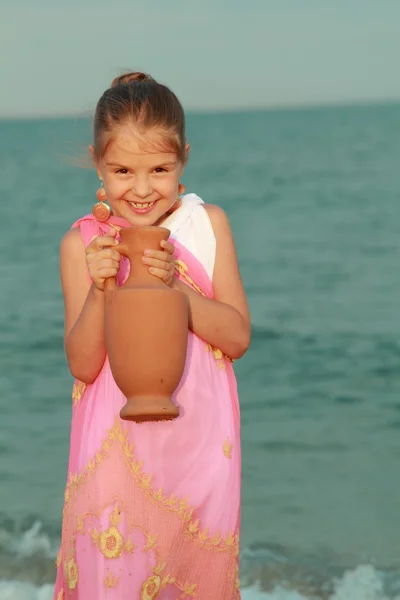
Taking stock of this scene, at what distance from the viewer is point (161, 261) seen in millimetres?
3154

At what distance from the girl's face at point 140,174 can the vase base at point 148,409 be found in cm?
50

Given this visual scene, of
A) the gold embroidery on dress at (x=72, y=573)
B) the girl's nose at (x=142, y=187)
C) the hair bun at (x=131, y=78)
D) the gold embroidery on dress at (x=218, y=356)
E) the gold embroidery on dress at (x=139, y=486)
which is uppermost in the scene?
the hair bun at (x=131, y=78)

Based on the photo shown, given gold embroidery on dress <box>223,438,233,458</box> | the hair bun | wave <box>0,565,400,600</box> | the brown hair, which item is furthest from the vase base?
wave <box>0,565,400,600</box>

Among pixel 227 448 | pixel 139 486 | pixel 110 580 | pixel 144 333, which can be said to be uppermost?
pixel 144 333

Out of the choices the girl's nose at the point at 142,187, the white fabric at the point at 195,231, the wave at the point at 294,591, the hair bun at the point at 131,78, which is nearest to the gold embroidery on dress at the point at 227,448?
the white fabric at the point at 195,231

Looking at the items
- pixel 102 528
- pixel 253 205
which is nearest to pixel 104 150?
pixel 102 528

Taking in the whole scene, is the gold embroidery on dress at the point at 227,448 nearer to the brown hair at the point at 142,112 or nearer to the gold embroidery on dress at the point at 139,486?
the gold embroidery on dress at the point at 139,486

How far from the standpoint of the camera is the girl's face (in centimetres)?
335

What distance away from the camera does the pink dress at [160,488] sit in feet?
11.1

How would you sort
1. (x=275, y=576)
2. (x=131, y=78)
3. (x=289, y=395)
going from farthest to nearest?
(x=289, y=395) → (x=275, y=576) → (x=131, y=78)

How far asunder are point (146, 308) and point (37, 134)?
44.9m

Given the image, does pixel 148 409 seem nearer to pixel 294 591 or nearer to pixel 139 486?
pixel 139 486

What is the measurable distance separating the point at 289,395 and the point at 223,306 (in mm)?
5682

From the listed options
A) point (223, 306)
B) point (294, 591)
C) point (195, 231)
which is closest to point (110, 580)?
point (223, 306)
